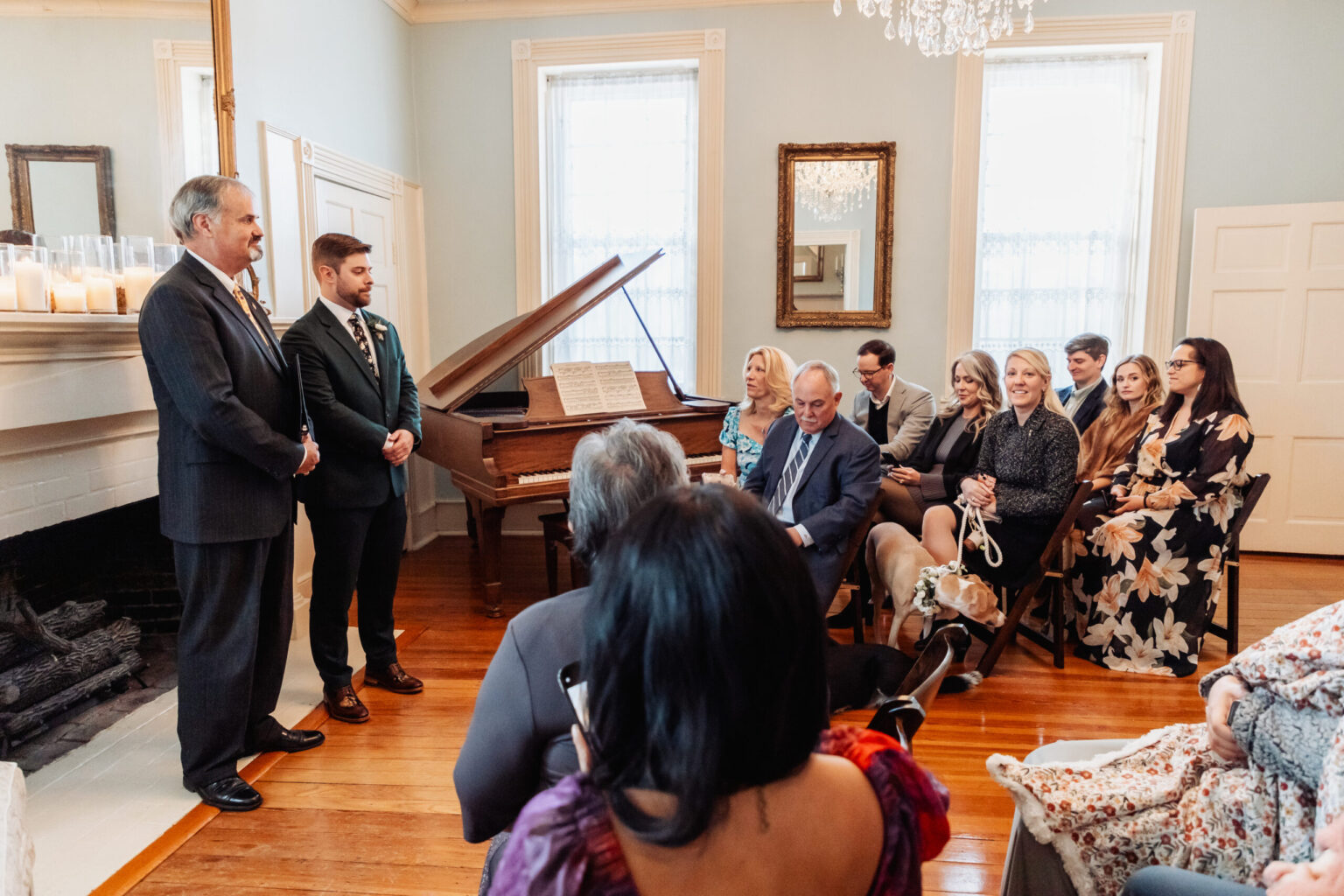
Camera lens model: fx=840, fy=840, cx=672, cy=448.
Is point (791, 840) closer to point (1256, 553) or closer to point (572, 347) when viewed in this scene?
point (572, 347)

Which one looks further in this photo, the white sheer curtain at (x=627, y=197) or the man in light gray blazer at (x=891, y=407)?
the white sheer curtain at (x=627, y=197)

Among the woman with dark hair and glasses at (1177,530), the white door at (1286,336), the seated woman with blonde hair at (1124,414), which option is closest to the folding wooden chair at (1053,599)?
the woman with dark hair and glasses at (1177,530)

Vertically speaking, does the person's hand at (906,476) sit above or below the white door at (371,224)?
below

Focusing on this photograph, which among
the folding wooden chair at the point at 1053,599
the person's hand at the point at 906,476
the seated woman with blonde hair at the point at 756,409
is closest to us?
the folding wooden chair at the point at 1053,599

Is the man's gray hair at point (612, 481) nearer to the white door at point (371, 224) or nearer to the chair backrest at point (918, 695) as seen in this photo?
the chair backrest at point (918, 695)

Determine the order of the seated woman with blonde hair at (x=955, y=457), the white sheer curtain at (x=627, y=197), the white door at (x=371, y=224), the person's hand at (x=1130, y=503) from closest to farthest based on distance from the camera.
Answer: the person's hand at (x=1130, y=503) → the seated woman with blonde hair at (x=955, y=457) → the white door at (x=371, y=224) → the white sheer curtain at (x=627, y=197)

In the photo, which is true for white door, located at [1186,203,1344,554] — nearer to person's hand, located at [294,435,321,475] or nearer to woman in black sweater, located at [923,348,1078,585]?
woman in black sweater, located at [923,348,1078,585]

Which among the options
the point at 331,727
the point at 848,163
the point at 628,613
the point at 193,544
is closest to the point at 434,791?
the point at 331,727

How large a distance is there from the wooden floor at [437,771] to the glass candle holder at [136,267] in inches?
62.5

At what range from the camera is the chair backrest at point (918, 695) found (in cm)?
126

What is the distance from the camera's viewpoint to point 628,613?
743mm

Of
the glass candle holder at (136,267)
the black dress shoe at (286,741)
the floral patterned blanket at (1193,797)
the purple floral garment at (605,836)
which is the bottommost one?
the black dress shoe at (286,741)

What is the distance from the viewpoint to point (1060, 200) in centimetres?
520

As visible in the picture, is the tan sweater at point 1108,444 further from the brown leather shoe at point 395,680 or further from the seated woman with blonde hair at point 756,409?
the brown leather shoe at point 395,680
